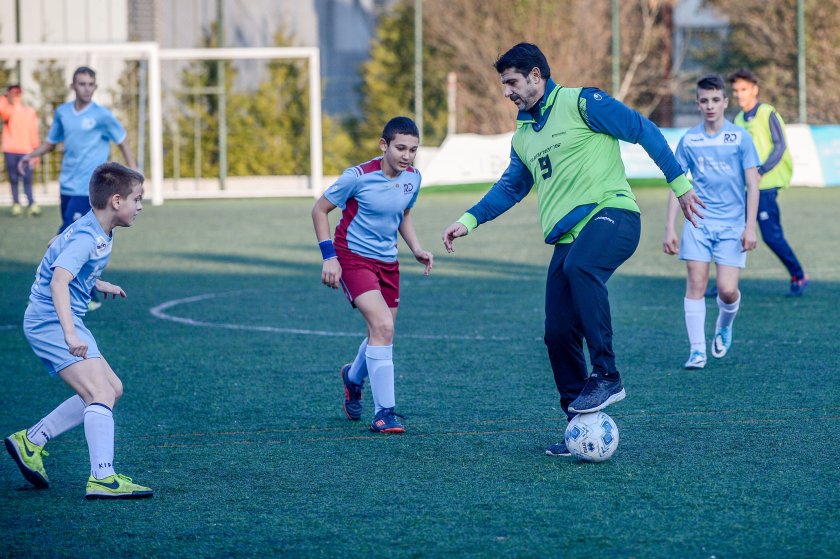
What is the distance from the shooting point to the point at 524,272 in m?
14.5

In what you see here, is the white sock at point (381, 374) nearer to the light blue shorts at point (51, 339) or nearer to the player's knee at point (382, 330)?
the player's knee at point (382, 330)

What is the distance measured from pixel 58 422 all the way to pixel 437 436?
190 cm

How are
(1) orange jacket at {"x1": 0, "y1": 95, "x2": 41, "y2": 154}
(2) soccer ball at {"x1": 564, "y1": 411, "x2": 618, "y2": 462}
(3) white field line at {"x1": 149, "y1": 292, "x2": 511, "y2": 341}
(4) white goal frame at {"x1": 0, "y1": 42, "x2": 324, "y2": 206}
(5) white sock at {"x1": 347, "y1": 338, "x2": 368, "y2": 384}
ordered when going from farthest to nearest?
1. (4) white goal frame at {"x1": 0, "y1": 42, "x2": 324, "y2": 206}
2. (1) orange jacket at {"x1": 0, "y1": 95, "x2": 41, "y2": 154}
3. (3) white field line at {"x1": 149, "y1": 292, "x2": 511, "y2": 341}
4. (5) white sock at {"x1": 347, "y1": 338, "x2": 368, "y2": 384}
5. (2) soccer ball at {"x1": 564, "y1": 411, "x2": 618, "y2": 462}

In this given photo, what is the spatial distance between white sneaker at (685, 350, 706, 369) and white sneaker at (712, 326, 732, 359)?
283 mm

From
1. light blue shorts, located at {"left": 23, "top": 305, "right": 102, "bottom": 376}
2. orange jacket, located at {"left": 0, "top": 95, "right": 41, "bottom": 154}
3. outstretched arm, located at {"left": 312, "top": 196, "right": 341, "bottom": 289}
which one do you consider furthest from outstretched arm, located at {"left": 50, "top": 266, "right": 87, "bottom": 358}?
orange jacket, located at {"left": 0, "top": 95, "right": 41, "bottom": 154}

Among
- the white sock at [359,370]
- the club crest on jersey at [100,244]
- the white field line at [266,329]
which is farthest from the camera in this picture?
the white field line at [266,329]

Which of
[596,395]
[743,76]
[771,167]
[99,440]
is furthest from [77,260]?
[771,167]

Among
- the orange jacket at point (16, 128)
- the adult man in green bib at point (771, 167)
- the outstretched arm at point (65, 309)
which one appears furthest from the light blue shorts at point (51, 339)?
the orange jacket at point (16, 128)

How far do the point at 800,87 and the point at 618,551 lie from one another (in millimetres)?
28016

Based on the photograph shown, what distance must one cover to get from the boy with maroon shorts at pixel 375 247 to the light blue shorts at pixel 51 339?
1.48m

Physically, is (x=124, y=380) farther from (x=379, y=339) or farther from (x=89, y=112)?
(x=89, y=112)

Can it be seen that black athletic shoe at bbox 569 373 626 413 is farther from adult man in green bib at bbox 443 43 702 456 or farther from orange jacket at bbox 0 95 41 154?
orange jacket at bbox 0 95 41 154

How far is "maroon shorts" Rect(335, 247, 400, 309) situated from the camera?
22.7 feet

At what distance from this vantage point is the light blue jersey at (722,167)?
28.2 feet
